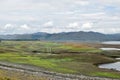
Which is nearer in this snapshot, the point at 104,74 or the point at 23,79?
the point at 23,79

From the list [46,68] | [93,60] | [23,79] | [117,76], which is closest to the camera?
[23,79]

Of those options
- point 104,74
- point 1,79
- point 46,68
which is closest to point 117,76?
point 104,74

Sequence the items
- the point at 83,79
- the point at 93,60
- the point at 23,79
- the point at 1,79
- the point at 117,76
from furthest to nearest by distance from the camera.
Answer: the point at 93,60
the point at 117,76
the point at 83,79
the point at 23,79
the point at 1,79

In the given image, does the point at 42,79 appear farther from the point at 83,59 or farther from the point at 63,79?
the point at 83,59

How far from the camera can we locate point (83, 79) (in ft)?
183

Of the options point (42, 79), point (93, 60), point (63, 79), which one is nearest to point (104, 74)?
point (63, 79)

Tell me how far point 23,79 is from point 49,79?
4.87 m

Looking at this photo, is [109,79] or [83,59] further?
[83,59]

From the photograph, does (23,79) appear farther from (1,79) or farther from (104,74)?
(104,74)

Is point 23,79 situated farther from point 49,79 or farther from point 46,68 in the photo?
point 46,68

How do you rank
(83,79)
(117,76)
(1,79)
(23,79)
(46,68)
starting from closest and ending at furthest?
(1,79), (23,79), (83,79), (117,76), (46,68)

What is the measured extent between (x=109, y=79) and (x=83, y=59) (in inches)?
2008

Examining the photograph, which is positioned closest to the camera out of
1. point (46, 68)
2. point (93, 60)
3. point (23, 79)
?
point (23, 79)

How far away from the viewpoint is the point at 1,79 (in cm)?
4097
